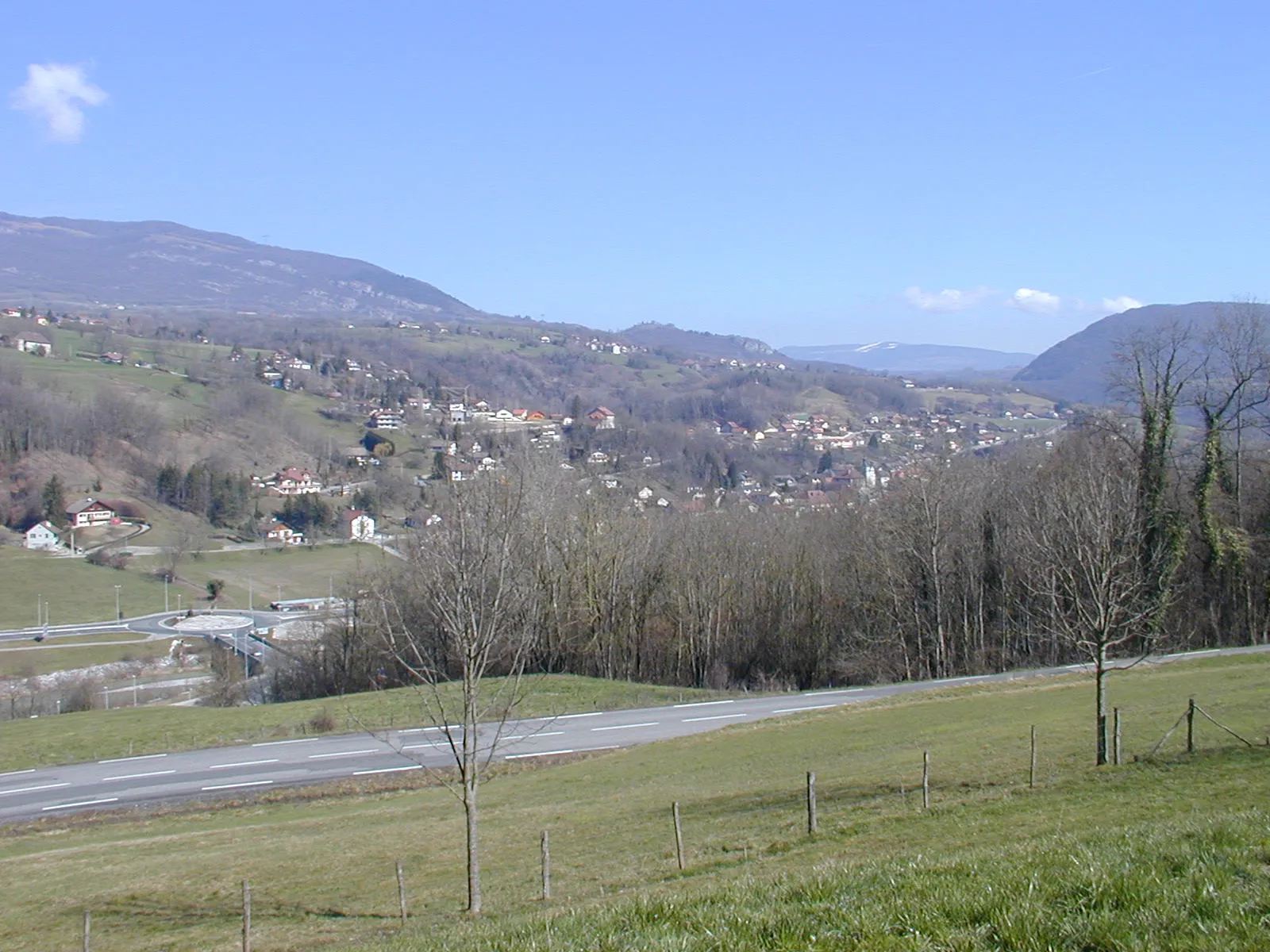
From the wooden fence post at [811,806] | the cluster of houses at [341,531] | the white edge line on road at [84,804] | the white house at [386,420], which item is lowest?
the cluster of houses at [341,531]

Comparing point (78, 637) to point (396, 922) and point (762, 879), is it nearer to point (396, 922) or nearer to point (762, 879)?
point (396, 922)

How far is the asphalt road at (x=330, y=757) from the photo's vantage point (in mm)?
25344

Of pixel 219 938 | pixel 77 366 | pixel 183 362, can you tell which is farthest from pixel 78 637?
pixel 183 362

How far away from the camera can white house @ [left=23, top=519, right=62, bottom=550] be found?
3236 inches

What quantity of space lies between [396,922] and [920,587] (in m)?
35.4

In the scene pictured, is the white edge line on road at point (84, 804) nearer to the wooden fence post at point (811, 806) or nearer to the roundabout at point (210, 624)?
the wooden fence post at point (811, 806)

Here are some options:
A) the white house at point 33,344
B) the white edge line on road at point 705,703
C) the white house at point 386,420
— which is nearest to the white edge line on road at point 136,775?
the white edge line on road at point 705,703

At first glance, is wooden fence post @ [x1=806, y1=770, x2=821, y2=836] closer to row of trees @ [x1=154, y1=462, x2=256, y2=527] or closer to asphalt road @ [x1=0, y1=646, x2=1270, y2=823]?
asphalt road @ [x1=0, y1=646, x2=1270, y2=823]

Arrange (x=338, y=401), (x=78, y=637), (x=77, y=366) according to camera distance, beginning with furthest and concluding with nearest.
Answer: (x=338, y=401)
(x=77, y=366)
(x=78, y=637)

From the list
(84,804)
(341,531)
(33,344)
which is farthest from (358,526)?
(33,344)

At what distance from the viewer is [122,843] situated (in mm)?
20625

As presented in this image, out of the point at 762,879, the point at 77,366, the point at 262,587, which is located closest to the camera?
the point at 762,879

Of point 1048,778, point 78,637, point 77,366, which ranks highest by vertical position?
point 77,366

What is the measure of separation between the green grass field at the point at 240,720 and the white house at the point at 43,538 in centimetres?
5454
